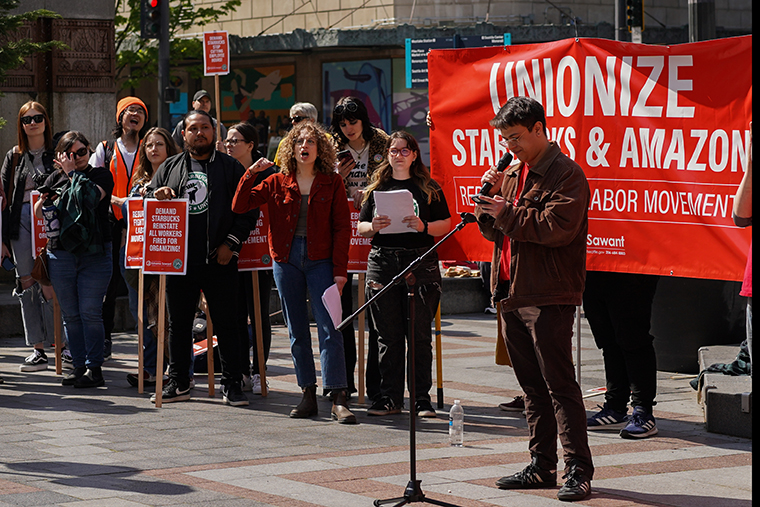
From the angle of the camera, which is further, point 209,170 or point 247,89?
point 247,89

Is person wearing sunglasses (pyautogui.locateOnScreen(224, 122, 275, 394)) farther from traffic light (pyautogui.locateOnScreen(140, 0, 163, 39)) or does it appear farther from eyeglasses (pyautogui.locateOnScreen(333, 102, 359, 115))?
traffic light (pyautogui.locateOnScreen(140, 0, 163, 39))

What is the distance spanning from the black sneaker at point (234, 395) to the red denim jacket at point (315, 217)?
1.09 metres

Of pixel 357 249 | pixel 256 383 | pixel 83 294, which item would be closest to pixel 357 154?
pixel 357 249

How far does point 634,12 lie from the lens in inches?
616

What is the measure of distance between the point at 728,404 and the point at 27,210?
6080 mm

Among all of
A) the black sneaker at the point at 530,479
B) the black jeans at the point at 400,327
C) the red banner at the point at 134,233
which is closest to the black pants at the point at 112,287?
the red banner at the point at 134,233

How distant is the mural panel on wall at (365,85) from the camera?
2912 cm

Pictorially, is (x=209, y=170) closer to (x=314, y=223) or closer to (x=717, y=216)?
(x=314, y=223)

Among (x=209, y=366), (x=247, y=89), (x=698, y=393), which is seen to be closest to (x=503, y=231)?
(x=698, y=393)

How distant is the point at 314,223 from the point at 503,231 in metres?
2.56

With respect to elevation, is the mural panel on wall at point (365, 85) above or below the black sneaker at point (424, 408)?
above

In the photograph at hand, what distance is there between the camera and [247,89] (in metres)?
32.0

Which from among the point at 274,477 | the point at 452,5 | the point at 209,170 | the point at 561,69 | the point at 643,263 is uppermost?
the point at 452,5

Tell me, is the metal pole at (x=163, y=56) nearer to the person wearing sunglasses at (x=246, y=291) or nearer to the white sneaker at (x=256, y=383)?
the person wearing sunglasses at (x=246, y=291)
